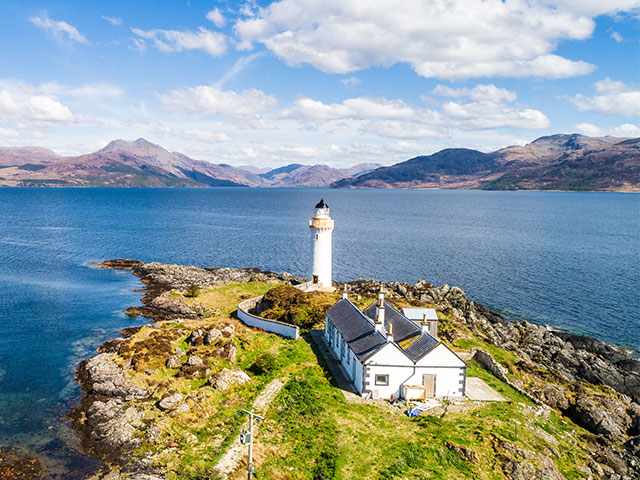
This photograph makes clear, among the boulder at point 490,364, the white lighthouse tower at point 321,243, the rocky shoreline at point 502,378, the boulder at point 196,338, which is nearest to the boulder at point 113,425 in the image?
the rocky shoreline at point 502,378

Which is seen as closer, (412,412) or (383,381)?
(412,412)

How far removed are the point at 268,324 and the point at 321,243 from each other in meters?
12.2

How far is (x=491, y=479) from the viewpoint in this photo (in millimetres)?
21422

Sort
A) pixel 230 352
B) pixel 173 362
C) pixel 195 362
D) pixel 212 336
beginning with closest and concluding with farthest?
pixel 195 362, pixel 173 362, pixel 230 352, pixel 212 336

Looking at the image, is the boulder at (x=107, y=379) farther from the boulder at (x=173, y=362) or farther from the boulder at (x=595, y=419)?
the boulder at (x=595, y=419)

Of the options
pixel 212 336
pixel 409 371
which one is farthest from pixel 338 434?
pixel 212 336

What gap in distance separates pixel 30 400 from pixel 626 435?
4112 cm

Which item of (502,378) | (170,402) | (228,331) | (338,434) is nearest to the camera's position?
(338,434)

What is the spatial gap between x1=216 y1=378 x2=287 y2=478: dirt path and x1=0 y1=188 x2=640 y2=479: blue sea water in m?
7.45

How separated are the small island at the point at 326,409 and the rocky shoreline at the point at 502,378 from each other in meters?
0.13

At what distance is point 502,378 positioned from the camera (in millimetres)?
33469

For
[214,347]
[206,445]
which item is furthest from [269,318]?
[206,445]

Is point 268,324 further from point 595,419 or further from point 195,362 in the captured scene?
point 595,419

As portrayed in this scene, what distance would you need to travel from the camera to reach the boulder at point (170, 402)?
28.2 m
